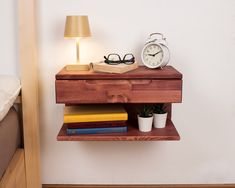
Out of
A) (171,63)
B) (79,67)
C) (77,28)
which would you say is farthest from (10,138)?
(171,63)

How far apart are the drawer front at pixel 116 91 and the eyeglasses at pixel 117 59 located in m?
0.13

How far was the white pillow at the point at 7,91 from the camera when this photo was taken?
1331 mm

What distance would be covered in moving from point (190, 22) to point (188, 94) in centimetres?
35

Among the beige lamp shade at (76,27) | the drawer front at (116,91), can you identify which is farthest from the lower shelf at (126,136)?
the beige lamp shade at (76,27)

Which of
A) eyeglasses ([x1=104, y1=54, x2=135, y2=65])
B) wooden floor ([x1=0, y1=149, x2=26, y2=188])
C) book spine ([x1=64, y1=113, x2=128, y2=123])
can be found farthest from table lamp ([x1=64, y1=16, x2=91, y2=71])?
wooden floor ([x1=0, y1=149, x2=26, y2=188])

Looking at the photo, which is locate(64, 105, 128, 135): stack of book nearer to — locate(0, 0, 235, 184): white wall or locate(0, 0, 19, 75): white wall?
locate(0, 0, 235, 184): white wall

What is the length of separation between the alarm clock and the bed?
59 cm

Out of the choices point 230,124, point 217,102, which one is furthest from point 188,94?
point 230,124

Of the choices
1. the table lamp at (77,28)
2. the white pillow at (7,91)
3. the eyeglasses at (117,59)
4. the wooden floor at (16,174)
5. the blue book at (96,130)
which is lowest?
the wooden floor at (16,174)

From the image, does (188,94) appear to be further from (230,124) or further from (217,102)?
(230,124)

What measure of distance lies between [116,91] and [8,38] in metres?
0.62

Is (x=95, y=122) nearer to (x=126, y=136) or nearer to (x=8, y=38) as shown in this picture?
(x=126, y=136)

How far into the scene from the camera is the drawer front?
4.60ft

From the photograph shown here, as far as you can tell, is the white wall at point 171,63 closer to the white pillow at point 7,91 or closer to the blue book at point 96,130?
the white pillow at point 7,91
